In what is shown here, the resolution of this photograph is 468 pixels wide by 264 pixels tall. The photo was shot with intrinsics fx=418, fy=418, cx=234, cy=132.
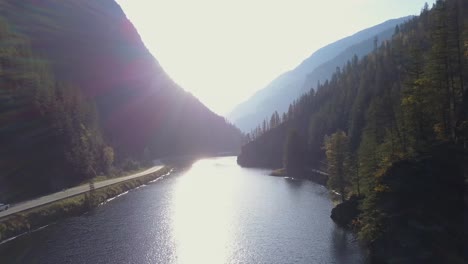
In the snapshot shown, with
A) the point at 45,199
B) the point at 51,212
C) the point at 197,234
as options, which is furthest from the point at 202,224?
the point at 45,199

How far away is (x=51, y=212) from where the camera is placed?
3137 inches

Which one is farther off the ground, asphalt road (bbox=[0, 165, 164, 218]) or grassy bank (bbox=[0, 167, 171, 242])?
asphalt road (bbox=[0, 165, 164, 218])

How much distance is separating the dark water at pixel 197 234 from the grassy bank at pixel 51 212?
2.24 metres

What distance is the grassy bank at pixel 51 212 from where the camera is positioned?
2692 inches

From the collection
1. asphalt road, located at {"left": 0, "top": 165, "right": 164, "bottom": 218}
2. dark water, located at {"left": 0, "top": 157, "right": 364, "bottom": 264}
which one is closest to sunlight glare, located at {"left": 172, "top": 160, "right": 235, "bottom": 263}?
dark water, located at {"left": 0, "top": 157, "right": 364, "bottom": 264}

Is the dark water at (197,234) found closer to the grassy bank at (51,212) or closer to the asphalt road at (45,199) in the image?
the grassy bank at (51,212)

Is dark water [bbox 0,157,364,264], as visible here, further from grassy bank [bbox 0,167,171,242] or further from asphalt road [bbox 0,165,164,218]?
asphalt road [bbox 0,165,164,218]

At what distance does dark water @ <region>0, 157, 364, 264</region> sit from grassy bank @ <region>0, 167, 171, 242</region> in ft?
7.34

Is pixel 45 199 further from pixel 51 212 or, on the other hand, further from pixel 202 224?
pixel 202 224

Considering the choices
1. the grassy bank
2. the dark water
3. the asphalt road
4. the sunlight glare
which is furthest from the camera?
the asphalt road

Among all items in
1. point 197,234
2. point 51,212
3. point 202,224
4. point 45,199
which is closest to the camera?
point 197,234

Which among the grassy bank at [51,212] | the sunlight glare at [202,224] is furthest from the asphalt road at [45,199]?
the sunlight glare at [202,224]

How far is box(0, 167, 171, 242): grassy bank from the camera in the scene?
68.4 metres

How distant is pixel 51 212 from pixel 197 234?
3007cm
